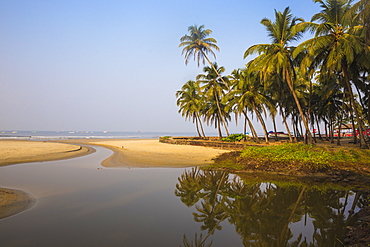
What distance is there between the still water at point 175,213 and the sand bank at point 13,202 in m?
0.30

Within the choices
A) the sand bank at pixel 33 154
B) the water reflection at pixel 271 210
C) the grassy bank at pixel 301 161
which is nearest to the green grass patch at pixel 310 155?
the grassy bank at pixel 301 161

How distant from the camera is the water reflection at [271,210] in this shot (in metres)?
5.27

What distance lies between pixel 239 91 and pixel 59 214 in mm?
24625

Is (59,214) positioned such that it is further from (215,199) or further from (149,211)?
(215,199)

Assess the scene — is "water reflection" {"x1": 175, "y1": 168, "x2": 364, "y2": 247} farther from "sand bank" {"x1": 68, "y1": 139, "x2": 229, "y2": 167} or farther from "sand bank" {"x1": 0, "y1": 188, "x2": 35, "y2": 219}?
"sand bank" {"x1": 68, "y1": 139, "x2": 229, "y2": 167}

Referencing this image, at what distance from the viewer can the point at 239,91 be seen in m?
27.5

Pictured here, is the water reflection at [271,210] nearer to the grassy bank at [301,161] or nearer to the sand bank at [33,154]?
the grassy bank at [301,161]

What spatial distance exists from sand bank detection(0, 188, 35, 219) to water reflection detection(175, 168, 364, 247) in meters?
5.28

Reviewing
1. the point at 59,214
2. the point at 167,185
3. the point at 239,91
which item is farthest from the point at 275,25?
the point at 59,214

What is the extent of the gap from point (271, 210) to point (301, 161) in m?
7.65

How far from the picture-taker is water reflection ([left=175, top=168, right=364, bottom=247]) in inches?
208

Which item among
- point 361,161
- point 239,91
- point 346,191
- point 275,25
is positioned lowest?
point 346,191

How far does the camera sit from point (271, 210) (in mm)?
7074

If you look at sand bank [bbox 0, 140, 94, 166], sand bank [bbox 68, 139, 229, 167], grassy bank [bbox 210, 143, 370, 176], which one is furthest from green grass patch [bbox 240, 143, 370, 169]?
sand bank [bbox 0, 140, 94, 166]
